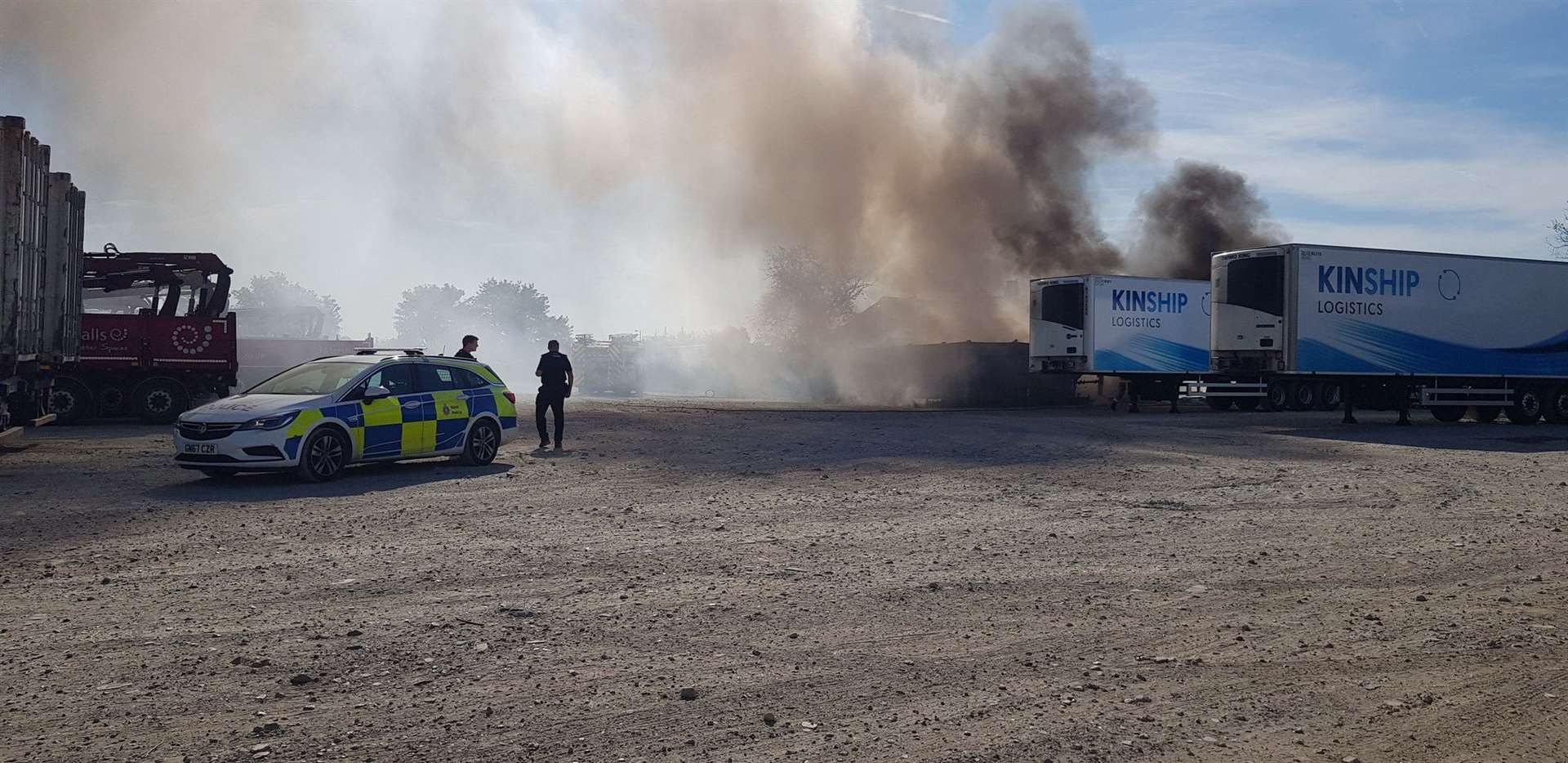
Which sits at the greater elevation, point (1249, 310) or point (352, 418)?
point (1249, 310)

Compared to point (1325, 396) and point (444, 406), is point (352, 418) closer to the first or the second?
point (444, 406)

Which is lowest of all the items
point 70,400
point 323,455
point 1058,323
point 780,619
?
point 780,619

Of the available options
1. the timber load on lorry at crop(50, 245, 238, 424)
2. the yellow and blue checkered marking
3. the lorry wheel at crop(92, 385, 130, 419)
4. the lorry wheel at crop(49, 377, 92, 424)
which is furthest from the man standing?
the lorry wheel at crop(49, 377, 92, 424)

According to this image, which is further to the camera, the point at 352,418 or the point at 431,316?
the point at 431,316

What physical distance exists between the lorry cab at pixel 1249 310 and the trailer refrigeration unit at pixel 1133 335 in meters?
2.71

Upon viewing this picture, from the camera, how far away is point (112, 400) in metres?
22.5

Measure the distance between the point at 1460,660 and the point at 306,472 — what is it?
35.9 feet

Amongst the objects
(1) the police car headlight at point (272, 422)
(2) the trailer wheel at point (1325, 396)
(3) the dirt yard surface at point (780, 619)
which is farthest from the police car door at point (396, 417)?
(2) the trailer wheel at point (1325, 396)

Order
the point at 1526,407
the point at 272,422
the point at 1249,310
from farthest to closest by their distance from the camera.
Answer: the point at 1526,407
the point at 1249,310
the point at 272,422

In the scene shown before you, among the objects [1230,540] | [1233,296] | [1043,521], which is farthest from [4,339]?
[1233,296]

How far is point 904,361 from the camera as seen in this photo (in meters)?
36.6

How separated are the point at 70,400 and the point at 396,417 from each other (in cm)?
1202

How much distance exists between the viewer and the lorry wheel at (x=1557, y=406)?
27594mm

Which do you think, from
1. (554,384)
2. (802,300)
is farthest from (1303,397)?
(802,300)
